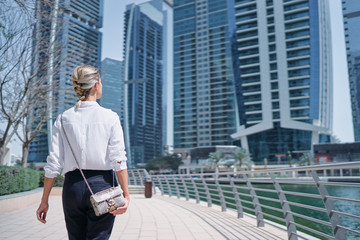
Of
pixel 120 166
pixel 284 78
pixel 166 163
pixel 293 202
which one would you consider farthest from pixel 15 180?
pixel 166 163

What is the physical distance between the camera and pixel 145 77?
16675 cm

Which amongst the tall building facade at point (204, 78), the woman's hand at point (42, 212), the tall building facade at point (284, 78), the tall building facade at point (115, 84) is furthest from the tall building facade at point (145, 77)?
the woman's hand at point (42, 212)

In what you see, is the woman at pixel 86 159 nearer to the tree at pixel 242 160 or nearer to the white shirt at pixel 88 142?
the white shirt at pixel 88 142

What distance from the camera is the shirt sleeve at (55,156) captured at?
1895 mm

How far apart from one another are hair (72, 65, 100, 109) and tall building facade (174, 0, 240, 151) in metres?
103

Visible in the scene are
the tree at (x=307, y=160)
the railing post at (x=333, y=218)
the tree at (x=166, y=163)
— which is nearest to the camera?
the railing post at (x=333, y=218)

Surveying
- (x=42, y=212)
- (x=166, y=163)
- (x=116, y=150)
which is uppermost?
(x=116, y=150)

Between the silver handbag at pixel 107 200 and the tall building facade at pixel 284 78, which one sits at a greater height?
the tall building facade at pixel 284 78

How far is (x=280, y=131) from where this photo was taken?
7750 cm

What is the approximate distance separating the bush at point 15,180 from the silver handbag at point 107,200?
25.9 ft

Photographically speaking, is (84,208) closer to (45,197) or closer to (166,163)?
(45,197)

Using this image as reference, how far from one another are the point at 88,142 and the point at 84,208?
40 cm

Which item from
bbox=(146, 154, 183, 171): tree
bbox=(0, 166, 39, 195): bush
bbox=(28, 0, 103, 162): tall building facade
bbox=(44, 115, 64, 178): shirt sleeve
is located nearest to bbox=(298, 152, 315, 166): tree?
bbox=(146, 154, 183, 171): tree

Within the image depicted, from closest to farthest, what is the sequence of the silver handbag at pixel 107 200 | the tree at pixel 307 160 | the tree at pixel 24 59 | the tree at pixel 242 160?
the silver handbag at pixel 107 200
the tree at pixel 24 59
the tree at pixel 307 160
the tree at pixel 242 160
